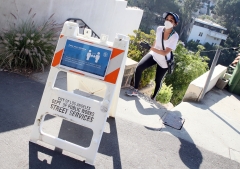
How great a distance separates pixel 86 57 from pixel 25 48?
9.52 ft

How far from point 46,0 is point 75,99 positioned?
4.32 meters

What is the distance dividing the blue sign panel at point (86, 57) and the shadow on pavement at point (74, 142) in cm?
97

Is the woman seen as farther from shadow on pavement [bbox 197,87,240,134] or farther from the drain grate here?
shadow on pavement [bbox 197,87,240,134]

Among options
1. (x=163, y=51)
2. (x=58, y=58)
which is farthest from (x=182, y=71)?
(x=58, y=58)

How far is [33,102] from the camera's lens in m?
4.12

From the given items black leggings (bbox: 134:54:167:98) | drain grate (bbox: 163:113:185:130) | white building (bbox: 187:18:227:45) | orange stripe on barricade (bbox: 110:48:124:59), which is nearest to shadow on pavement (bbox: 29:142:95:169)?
orange stripe on barricade (bbox: 110:48:124:59)

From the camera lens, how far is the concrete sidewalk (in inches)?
118

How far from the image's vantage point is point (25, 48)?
5426 mm

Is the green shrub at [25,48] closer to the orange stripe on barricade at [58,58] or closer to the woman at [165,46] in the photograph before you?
the woman at [165,46]

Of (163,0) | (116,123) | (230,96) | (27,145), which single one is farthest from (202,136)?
(163,0)

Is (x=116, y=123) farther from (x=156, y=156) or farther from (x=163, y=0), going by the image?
(x=163, y=0)

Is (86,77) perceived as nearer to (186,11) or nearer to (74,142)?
(74,142)

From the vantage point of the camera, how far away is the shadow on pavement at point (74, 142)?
2.85 metres

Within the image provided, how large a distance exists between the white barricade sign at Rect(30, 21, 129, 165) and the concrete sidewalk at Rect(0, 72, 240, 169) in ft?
0.51
